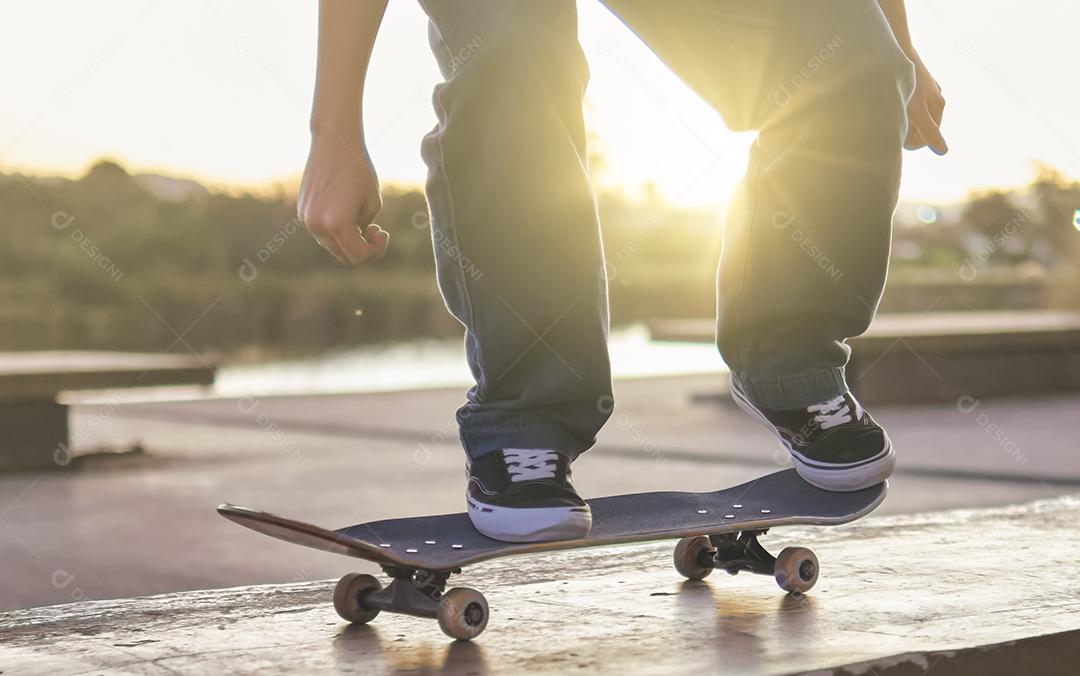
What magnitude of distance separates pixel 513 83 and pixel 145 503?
2.49m

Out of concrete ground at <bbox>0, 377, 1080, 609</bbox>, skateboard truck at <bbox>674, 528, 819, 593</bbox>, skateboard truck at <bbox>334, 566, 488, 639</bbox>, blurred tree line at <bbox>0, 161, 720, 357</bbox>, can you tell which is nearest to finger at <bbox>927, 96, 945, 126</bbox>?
skateboard truck at <bbox>674, 528, 819, 593</bbox>

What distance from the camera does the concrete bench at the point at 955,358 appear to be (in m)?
7.08

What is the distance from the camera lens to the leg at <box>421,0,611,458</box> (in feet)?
4.66

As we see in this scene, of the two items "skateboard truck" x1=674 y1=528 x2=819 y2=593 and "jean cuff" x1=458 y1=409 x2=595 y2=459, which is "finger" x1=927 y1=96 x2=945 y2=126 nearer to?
"skateboard truck" x1=674 y1=528 x2=819 y2=593

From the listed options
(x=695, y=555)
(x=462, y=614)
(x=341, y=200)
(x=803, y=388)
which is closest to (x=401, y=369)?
(x=695, y=555)

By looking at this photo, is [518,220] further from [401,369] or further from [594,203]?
[401,369]

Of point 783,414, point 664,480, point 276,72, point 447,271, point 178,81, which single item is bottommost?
point 664,480

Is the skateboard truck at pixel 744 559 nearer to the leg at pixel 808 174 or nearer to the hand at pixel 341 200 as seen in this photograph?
the leg at pixel 808 174

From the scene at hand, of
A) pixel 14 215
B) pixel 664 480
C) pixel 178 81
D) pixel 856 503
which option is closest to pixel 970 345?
pixel 664 480

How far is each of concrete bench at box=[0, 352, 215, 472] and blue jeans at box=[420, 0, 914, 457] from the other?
11.5 feet

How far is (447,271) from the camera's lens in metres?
1.49

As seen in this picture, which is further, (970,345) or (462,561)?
(970,345)

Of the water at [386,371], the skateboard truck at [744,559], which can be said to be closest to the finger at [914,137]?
the skateboard truck at [744,559]

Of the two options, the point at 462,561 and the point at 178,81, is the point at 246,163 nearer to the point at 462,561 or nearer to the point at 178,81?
the point at 178,81
